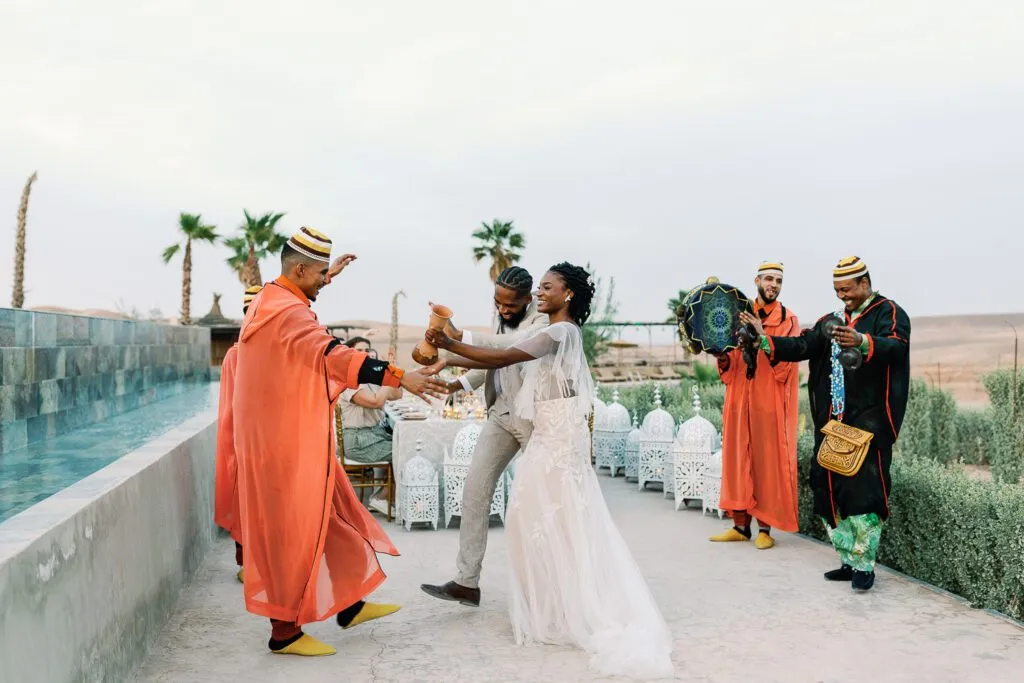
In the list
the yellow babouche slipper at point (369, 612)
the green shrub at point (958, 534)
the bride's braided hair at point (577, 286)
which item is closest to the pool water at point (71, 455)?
the yellow babouche slipper at point (369, 612)

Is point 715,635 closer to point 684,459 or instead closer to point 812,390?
point 812,390

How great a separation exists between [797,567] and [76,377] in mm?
7211

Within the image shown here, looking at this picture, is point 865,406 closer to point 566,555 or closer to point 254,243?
point 566,555

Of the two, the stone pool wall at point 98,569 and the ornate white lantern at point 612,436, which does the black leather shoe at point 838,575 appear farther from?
the ornate white lantern at point 612,436

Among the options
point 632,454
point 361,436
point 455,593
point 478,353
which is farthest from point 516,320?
point 632,454

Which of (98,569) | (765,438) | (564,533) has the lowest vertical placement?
(564,533)

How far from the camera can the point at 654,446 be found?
9367 mm

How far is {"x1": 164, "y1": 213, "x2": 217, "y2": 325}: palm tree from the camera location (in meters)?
35.6

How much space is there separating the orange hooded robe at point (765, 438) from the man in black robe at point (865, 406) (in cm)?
98

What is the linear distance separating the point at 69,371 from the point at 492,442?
232 inches

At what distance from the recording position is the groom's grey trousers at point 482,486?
493 centimetres

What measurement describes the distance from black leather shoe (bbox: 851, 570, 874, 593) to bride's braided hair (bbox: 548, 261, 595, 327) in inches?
93.4

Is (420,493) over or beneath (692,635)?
over

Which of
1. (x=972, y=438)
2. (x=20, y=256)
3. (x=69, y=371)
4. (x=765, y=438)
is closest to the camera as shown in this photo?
(x=765, y=438)
